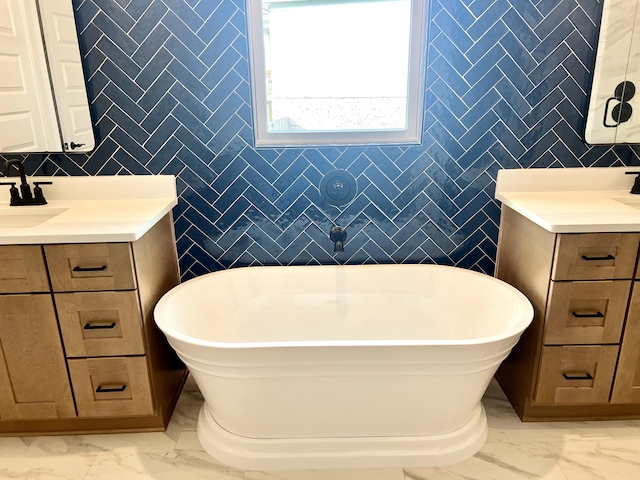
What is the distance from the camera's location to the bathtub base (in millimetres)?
1804

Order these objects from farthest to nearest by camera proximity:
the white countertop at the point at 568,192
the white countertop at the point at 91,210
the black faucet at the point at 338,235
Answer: the black faucet at the point at 338,235
the white countertop at the point at 568,192
the white countertop at the point at 91,210

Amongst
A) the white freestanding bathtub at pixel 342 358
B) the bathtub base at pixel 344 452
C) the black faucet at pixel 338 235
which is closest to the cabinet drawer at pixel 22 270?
the white freestanding bathtub at pixel 342 358

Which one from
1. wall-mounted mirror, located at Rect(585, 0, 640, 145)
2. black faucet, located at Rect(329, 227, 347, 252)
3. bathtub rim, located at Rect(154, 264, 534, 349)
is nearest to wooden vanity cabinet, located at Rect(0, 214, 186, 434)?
bathtub rim, located at Rect(154, 264, 534, 349)

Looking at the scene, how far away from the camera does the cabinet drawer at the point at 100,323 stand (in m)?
1.77

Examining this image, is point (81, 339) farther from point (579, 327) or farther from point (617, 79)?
point (617, 79)

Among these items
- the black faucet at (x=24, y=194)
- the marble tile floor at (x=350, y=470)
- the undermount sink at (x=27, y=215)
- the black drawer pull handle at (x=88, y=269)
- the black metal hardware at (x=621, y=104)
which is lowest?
the marble tile floor at (x=350, y=470)

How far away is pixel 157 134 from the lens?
2.13 metres

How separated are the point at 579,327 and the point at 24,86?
2.56 metres

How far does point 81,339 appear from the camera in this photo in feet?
5.95

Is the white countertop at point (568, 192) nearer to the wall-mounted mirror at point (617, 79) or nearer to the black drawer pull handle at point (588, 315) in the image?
the wall-mounted mirror at point (617, 79)

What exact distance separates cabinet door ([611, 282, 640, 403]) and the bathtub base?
2.25 feet

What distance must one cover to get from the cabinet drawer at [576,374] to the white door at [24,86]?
2338 mm

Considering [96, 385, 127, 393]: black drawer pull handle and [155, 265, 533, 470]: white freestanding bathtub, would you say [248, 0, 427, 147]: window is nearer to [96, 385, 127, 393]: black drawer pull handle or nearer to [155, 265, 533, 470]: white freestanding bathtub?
[155, 265, 533, 470]: white freestanding bathtub

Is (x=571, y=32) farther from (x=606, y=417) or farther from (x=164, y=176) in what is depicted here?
(x=164, y=176)
